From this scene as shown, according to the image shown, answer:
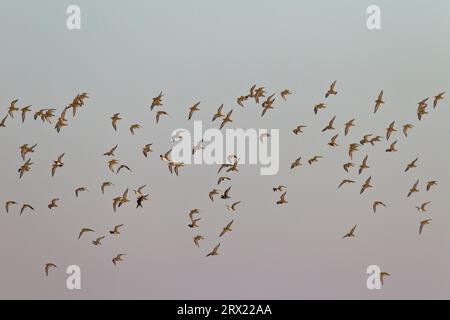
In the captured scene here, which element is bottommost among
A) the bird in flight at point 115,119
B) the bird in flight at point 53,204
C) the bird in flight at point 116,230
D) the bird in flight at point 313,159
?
the bird in flight at point 116,230

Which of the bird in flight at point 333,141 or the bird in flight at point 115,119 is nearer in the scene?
the bird in flight at point 115,119

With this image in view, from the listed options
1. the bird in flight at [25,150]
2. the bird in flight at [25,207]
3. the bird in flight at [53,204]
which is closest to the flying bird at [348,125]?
the bird in flight at [53,204]

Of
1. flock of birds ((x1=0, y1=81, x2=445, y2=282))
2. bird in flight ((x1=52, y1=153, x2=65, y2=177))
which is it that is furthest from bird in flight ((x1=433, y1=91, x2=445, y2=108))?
bird in flight ((x1=52, y1=153, x2=65, y2=177))

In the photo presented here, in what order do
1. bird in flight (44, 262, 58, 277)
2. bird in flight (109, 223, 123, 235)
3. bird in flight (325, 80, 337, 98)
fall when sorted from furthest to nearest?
bird in flight (325, 80, 337, 98)
bird in flight (109, 223, 123, 235)
bird in flight (44, 262, 58, 277)

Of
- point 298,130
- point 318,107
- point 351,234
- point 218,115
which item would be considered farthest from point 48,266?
point 318,107

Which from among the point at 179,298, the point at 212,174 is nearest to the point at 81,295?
the point at 179,298

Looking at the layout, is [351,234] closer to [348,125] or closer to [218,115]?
[348,125]

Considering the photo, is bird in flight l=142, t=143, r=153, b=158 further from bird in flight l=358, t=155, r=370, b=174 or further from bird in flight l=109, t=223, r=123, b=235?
bird in flight l=358, t=155, r=370, b=174

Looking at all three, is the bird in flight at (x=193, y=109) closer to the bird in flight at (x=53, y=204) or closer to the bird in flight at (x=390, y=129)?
the bird in flight at (x=53, y=204)

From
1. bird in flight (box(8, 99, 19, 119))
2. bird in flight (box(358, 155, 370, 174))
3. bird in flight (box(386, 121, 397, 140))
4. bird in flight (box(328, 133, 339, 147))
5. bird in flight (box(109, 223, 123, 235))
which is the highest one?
bird in flight (box(8, 99, 19, 119))
